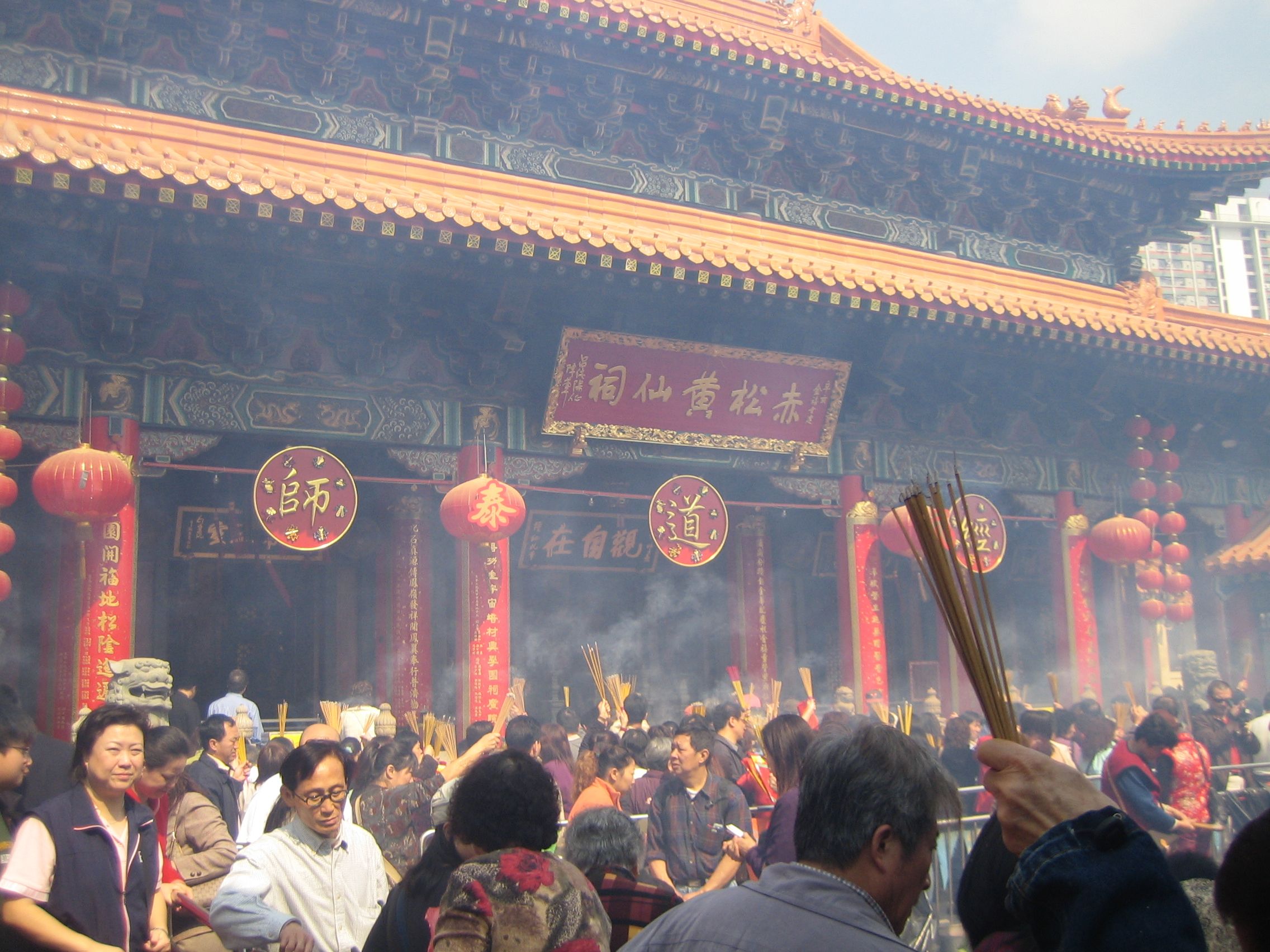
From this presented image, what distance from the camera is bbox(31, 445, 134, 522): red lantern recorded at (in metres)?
6.09

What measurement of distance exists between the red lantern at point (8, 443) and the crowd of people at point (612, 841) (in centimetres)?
196

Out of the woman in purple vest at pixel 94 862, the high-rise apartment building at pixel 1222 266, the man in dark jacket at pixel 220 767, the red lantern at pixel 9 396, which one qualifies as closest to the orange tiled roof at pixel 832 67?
the red lantern at pixel 9 396

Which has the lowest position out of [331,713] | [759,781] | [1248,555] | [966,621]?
[759,781]

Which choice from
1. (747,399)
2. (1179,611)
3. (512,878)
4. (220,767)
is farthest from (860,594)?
(512,878)

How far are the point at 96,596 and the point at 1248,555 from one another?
34.7ft

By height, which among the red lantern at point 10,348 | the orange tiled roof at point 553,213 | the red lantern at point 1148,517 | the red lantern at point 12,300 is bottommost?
the red lantern at point 1148,517

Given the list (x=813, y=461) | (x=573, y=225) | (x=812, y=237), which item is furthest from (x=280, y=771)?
(x=812, y=237)

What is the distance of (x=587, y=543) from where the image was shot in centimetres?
959

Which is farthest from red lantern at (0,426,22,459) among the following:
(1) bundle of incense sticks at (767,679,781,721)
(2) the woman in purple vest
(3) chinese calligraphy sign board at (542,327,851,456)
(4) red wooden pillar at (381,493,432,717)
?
(1) bundle of incense sticks at (767,679,781,721)

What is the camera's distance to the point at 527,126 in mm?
9008

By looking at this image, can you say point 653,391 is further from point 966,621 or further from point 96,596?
point 966,621

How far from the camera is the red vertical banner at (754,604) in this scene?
32.2ft

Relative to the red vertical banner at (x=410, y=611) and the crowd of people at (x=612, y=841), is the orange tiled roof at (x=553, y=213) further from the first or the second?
the crowd of people at (x=612, y=841)

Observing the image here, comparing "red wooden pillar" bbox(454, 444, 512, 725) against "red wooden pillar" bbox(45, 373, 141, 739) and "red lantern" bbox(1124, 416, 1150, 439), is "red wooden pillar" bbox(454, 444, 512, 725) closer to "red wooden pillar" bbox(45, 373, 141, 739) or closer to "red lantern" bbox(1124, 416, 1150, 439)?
"red wooden pillar" bbox(45, 373, 141, 739)
